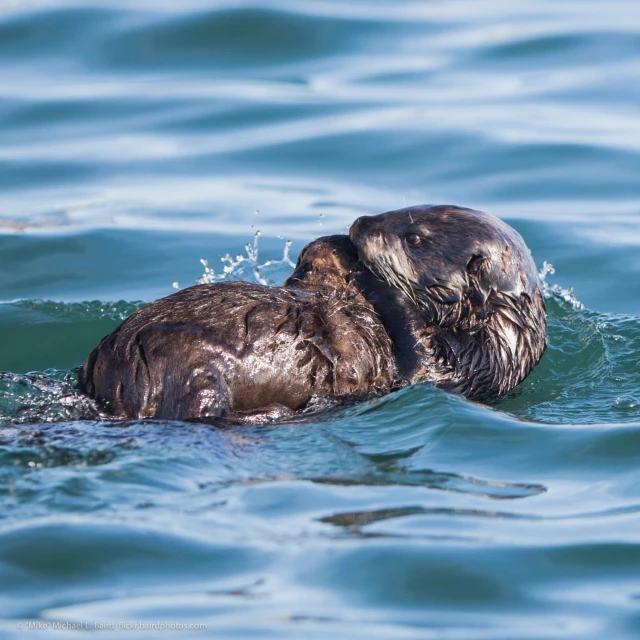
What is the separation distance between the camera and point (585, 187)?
10258 millimetres

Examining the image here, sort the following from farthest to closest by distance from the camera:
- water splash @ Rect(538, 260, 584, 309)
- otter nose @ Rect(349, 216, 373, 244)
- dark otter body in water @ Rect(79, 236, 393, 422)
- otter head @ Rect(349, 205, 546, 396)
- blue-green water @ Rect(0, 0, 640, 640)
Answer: water splash @ Rect(538, 260, 584, 309), otter nose @ Rect(349, 216, 373, 244), otter head @ Rect(349, 205, 546, 396), dark otter body in water @ Rect(79, 236, 393, 422), blue-green water @ Rect(0, 0, 640, 640)

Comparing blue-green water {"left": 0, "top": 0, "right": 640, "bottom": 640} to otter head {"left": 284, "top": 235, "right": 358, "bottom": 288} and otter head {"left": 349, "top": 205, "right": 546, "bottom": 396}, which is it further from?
otter head {"left": 284, "top": 235, "right": 358, "bottom": 288}

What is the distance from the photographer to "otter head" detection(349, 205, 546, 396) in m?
5.63

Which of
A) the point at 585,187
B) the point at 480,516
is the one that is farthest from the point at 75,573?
the point at 585,187

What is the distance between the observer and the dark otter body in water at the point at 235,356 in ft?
15.6

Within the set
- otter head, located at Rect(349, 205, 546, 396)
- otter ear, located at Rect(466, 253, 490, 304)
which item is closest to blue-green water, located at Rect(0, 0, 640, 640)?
otter head, located at Rect(349, 205, 546, 396)

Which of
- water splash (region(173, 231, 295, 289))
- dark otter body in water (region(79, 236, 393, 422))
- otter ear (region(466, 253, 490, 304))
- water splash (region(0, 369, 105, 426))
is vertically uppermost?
water splash (region(173, 231, 295, 289))

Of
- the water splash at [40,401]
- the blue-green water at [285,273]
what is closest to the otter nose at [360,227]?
the blue-green water at [285,273]

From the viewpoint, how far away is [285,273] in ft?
28.3

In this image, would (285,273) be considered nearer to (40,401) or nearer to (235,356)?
(40,401)

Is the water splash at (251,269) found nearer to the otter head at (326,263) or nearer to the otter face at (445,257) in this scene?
the otter head at (326,263)

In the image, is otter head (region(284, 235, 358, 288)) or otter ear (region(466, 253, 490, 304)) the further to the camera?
otter head (region(284, 235, 358, 288))

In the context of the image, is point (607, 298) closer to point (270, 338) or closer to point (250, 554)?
point (270, 338)

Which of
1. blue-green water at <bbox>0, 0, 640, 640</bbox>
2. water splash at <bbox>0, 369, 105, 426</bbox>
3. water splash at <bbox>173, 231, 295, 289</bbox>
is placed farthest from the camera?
water splash at <bbox>173, 231, 295, 289</bbox>
